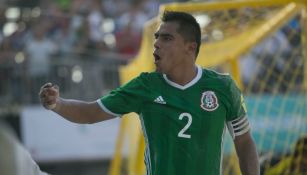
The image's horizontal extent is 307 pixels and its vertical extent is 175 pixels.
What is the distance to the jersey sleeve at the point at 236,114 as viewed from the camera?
4402mm

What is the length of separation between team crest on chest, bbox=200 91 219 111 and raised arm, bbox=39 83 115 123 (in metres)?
0.49

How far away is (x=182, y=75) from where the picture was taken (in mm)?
4363

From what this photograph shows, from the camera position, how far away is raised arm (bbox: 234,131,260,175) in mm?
4489

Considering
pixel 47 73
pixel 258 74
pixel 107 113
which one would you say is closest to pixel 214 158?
pixel 107 113

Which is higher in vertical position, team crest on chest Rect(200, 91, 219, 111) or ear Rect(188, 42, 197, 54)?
ear Rect(188, 42, 197, 54)

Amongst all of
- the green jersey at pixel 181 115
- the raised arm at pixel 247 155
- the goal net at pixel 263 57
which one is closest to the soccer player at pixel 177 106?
the green jersey at pixel 181 115

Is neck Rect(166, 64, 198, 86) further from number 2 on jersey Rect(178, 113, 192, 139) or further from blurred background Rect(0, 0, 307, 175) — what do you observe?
blurred background Rect(0, 0, 307, 175)

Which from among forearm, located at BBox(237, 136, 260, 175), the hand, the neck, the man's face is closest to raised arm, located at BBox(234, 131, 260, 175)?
forearm, located at BBox(237, 136, 260, 175)

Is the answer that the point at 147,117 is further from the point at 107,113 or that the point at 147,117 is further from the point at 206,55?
the point at 206,55

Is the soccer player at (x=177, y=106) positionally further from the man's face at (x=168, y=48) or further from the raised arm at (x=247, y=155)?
the raised arm at (x=247, y=155)

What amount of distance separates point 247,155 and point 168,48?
743 millimetres

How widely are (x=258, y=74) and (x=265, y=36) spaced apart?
10.6 ft

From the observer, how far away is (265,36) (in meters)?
7.55

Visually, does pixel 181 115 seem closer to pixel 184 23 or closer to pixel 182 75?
pixel 182 75
